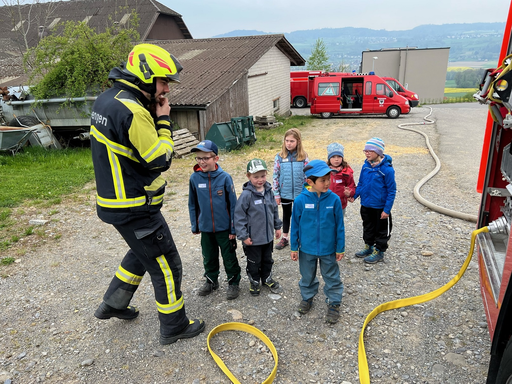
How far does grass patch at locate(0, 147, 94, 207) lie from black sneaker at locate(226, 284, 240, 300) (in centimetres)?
518

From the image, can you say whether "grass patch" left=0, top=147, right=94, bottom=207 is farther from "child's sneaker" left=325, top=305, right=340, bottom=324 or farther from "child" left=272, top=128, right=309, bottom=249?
"child's sneaker" left=325, top=305, right=340, bottom=324

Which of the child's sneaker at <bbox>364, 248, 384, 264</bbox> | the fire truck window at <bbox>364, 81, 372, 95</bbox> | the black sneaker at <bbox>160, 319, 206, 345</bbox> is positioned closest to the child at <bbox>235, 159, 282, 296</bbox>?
the black sneaker at <bbox>160, 319, 206, 345</bbox>

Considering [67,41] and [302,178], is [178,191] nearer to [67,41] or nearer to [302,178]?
[302,178]

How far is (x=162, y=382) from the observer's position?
2891mm

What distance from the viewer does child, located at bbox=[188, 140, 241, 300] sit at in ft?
12.1

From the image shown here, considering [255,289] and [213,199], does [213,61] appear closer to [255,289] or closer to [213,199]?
[213,199]

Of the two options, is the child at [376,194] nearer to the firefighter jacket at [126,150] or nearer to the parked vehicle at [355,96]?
the firefighter jacket at [126,150]

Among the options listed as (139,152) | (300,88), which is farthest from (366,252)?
(300,88)

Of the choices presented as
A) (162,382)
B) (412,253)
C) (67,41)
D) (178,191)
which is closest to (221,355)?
(162,382)

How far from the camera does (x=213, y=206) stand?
375cm

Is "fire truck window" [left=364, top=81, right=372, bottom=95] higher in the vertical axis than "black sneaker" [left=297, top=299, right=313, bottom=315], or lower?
higher

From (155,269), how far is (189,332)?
758mm

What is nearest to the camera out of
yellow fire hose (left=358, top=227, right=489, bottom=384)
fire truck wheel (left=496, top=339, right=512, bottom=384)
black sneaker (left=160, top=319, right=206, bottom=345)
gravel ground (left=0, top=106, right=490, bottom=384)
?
fire truck wheel (left=496, top=339, right=512, bottom=384)

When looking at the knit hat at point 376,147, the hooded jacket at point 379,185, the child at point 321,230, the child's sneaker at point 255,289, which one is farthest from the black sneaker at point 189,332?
the knit hat at point 376,147
